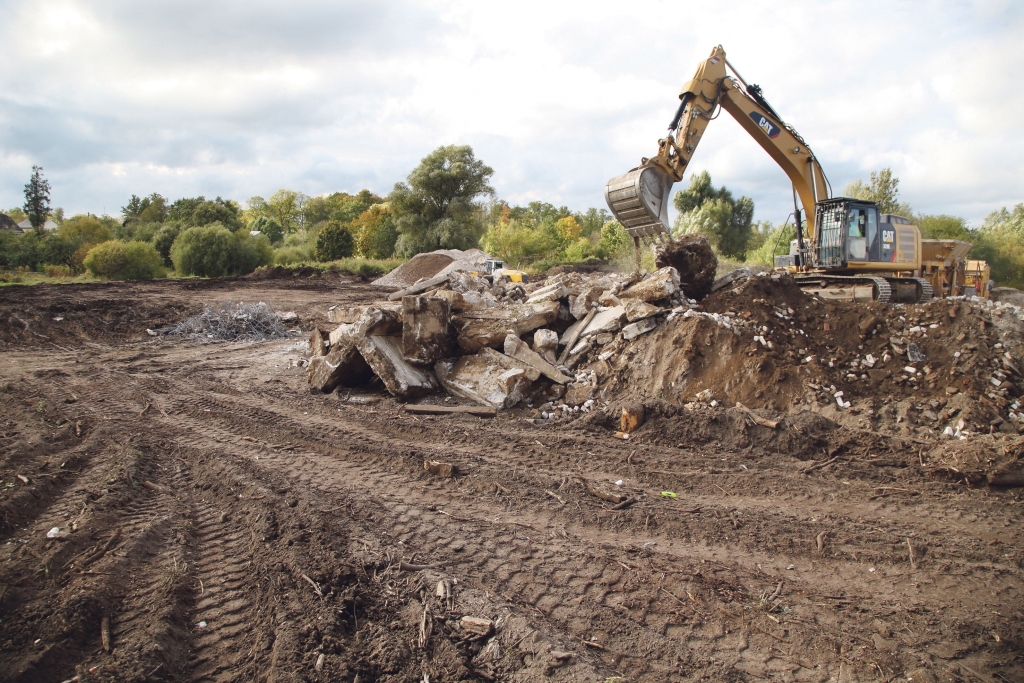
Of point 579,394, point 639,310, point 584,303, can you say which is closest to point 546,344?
point 579,394

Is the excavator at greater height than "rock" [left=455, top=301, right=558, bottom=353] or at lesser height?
greater

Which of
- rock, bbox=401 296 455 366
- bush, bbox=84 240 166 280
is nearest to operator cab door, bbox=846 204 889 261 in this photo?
rock, bbox=401 296 455 366

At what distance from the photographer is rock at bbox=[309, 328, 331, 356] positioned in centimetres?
888

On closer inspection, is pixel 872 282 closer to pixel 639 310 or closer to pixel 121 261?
pixel 639 310

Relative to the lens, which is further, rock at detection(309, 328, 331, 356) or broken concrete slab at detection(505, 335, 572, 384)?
rock at detection(309, 328, 331, 356)

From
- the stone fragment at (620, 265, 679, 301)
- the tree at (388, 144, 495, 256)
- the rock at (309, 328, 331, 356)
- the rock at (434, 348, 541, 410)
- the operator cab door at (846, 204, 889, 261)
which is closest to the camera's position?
the rock at (434, 348, 541, 410)

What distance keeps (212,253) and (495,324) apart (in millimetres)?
23955

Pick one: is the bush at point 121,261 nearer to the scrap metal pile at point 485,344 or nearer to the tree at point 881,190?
the scrap metal pile at point 485,344

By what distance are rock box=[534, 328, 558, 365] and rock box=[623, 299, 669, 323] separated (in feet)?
3.65

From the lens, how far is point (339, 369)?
26.4 ft

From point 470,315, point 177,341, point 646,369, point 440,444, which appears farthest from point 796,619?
point 177,341

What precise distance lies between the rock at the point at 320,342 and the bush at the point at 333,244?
30175 mm

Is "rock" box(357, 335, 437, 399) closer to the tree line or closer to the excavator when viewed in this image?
the excavator

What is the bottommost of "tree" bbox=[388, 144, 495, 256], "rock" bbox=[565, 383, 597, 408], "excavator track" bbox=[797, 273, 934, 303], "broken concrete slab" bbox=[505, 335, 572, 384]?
"rock" bbox=[565, 383, 597, 408]
